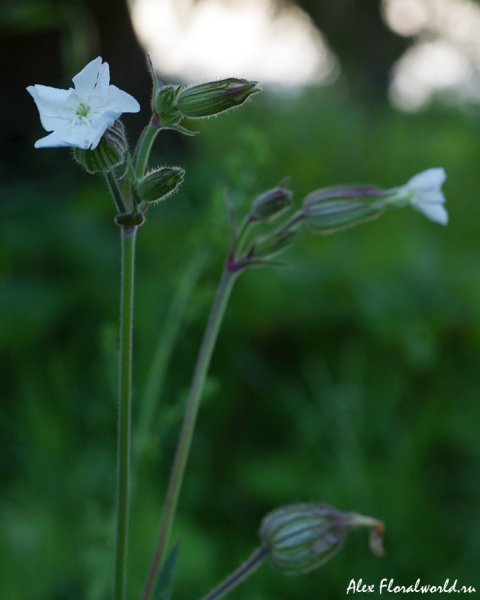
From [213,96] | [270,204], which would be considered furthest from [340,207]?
[213,96]

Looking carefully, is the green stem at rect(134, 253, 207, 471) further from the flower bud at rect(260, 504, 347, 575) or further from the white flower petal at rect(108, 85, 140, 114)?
the white flower petal at rect(108, 85, 140, 114)

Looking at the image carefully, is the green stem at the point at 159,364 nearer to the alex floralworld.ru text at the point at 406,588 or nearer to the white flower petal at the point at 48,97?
the white flower petal at the point at 48,97

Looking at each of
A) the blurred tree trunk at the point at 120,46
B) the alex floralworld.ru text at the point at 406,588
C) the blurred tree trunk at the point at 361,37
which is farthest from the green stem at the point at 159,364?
the blurred tree trunk at the point at 361,37

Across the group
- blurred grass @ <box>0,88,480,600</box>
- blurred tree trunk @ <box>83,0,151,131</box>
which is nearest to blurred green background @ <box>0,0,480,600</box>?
blurred grass @ <box>0,88,480,600</box>

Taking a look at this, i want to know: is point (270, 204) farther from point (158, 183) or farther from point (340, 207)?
point (158, 183)

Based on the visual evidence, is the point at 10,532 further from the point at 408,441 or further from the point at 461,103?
the point at 461,103

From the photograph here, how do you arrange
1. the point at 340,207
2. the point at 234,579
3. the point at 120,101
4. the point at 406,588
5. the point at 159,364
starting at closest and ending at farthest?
the point at 120,101, the point at 234,579, the point at 340,207, the point at 159,364, the point at 406,588
